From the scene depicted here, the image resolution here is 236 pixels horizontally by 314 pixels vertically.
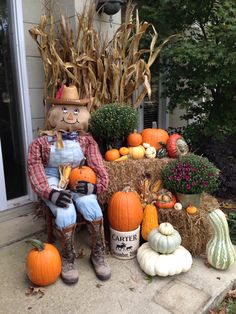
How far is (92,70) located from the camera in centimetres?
301

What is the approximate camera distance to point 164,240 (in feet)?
7.30

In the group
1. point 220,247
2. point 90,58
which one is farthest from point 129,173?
point 90,58

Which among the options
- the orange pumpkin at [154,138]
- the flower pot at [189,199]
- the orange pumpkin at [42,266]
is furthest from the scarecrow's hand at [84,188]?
the orange pumpkin at [154,138]

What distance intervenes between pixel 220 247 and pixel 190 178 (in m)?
0.60

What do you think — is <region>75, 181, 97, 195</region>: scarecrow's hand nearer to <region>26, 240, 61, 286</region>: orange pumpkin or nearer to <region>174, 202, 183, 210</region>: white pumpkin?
<region>26, 240, 61, 286</region>: orange pumpkin

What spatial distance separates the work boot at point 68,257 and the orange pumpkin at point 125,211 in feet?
1.26

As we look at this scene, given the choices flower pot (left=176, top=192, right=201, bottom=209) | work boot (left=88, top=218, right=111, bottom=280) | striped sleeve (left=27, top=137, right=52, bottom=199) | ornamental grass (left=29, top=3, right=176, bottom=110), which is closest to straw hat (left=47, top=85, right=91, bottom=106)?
striped sleeve (left=27, top=137, right=52, bottom=199)

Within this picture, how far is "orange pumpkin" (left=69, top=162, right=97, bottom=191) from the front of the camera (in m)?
2.36

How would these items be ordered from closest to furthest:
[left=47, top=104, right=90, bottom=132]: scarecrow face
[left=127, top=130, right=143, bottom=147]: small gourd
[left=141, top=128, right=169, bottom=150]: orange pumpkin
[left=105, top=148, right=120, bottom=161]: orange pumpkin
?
1. [left=47, top=104, right=90, bottom=132]: scarecrow face
2. [left=105, top=148, right=120, bottom=161]: orange pumpkin
3. [left=127, top=130, right=143, bottom=147]: small gourd
4. [left=141, top=128, right=169, bottom=150]: orange pumpkin

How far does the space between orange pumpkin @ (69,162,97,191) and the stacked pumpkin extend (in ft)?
2.19

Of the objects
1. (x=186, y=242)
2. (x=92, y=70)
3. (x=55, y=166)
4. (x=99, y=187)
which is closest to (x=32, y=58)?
(x=92, y=70)

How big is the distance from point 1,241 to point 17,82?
5.40ft

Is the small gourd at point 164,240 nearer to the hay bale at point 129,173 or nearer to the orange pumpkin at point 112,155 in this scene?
the hay bale at point 129,173

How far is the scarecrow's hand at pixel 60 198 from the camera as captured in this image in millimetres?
2133
